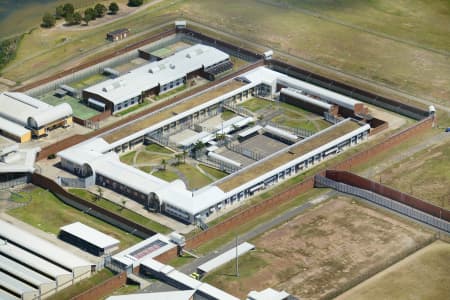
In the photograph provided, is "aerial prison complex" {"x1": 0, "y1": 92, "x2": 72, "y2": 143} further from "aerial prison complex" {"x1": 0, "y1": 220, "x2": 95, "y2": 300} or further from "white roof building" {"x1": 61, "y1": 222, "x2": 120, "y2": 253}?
"aerial prison complex" {"x1": 0, "y1": 220, "x2": 95, "y2": 300}

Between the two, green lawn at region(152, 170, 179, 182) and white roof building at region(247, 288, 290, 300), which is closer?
white roof building at region(247, 288, 290, 300)

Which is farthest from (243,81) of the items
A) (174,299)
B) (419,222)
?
(174,299)

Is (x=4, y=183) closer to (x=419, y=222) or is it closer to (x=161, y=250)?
(x=161, y=250)

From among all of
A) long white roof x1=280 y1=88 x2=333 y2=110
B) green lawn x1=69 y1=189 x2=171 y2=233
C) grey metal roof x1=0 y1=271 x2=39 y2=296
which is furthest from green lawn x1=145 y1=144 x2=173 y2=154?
grey metal roof x1=0 y1=271 x2=39 y2=296

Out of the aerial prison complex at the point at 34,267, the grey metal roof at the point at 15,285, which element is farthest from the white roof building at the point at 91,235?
the grey metal roof at the point at 15,285

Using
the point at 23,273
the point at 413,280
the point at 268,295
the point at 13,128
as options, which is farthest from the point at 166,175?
the point at 413,280
